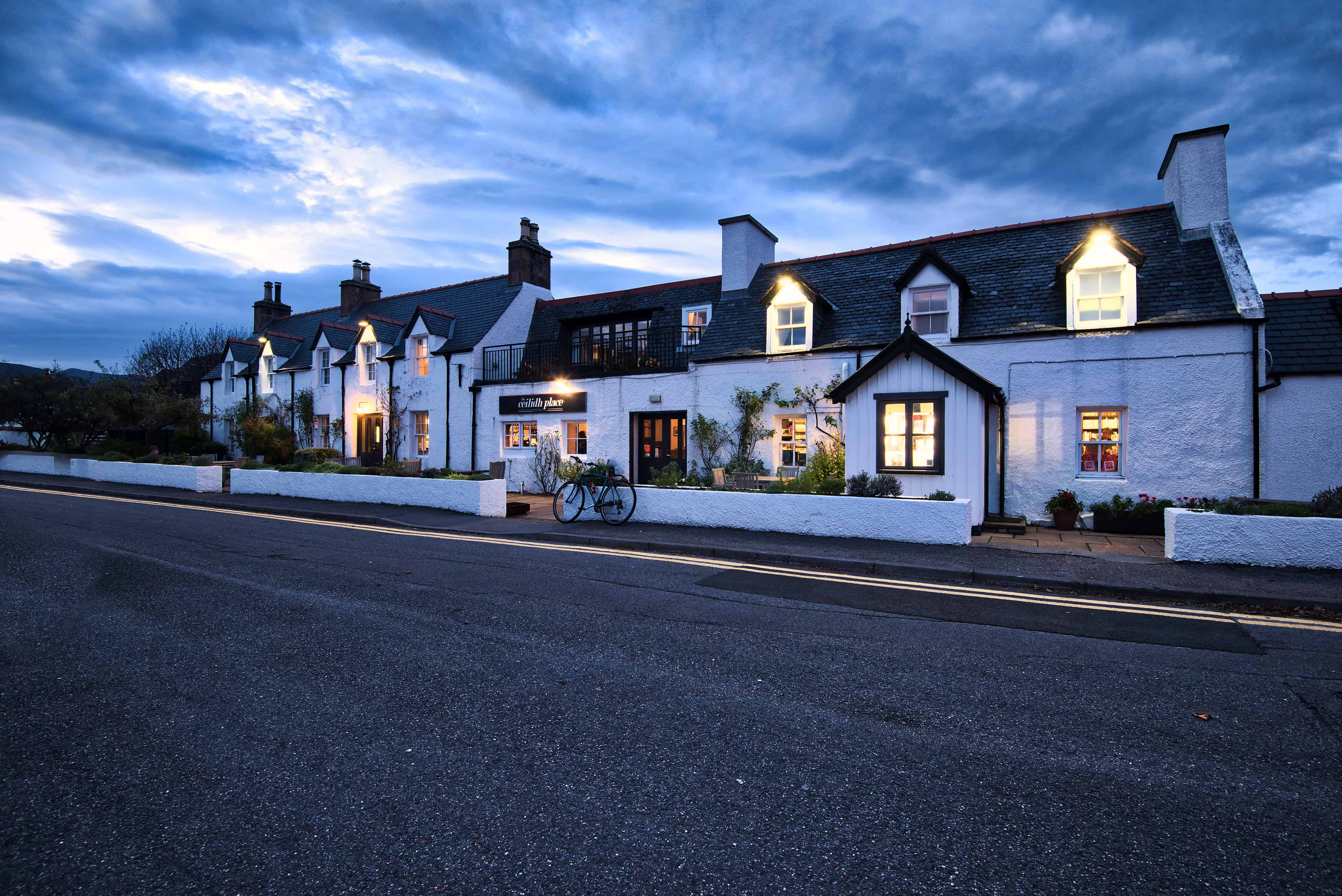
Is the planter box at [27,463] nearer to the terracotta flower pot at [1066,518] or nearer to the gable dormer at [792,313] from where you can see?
the gable dormer at [792,313]

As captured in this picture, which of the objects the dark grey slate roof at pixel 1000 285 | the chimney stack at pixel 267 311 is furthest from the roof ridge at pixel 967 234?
the chimney stack at pixel 267 311

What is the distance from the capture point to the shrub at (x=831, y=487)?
12.2 m

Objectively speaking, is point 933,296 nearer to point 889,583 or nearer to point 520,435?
point 889,583

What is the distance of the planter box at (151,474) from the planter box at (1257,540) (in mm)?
24251

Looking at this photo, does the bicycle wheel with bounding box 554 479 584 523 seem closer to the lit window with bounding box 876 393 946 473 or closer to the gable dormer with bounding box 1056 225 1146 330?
the lit window with bounding box 876 393 946 473

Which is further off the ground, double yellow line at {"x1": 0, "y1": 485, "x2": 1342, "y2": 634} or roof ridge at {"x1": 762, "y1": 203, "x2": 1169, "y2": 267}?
roof ridge at {"x1": 762, "y1": 203, "x2": 1169, "y2": 267}

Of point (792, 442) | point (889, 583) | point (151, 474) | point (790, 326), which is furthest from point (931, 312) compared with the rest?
point (151, 474)

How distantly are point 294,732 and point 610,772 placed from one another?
77.1 inches

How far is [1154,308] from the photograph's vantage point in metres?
12.6

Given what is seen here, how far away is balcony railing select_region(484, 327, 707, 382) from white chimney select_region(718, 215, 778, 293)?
177 centimetres

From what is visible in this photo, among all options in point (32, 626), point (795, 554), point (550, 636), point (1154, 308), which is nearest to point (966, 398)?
point (1154, 308)

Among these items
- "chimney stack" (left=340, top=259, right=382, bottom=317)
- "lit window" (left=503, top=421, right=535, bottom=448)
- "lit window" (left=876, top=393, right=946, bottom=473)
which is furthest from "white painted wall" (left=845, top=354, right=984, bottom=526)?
"chimney stack" (left=340, top=259, right=382, bottom=317)

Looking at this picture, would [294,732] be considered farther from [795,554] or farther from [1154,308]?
[1154,308]

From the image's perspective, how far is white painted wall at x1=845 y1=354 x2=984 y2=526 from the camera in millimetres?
12344
